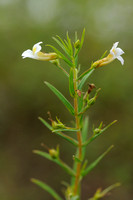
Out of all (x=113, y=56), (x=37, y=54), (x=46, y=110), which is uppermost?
(x=46, y=110)

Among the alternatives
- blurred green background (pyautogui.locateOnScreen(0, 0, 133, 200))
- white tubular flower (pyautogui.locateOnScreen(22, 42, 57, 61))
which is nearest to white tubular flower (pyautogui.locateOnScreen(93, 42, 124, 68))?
white tubular flower (pyautogui.locateOnScreen(22, 42, 57, 61))

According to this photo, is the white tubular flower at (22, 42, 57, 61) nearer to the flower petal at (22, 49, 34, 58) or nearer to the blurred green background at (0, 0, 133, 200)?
the flower petal at (22, 49, 34, 58)

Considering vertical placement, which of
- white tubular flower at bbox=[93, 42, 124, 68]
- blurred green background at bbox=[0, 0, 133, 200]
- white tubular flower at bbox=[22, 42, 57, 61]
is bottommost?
white tubular flower at bbox=[93, 42, 124, 68]

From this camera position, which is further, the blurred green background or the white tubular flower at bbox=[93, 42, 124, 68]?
the blurred green background

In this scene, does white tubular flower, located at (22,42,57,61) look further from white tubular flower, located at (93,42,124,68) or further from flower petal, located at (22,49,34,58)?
white tubular flower, located at (93,42,124,68)

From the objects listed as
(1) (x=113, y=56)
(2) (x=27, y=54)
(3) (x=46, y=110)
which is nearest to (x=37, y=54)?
(2) (x=27, y=54)

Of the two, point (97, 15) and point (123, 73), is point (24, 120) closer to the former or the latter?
point (123, 73)

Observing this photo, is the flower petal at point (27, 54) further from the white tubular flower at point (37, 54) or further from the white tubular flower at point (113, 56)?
the white tubular flower at point (113, 56)

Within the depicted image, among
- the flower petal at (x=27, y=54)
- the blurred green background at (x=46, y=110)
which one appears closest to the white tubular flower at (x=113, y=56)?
the flower petal at (x=27, y=54)

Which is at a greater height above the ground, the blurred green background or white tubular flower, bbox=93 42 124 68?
the blurred green background

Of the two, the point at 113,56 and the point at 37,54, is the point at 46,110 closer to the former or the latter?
the point at 37,54
